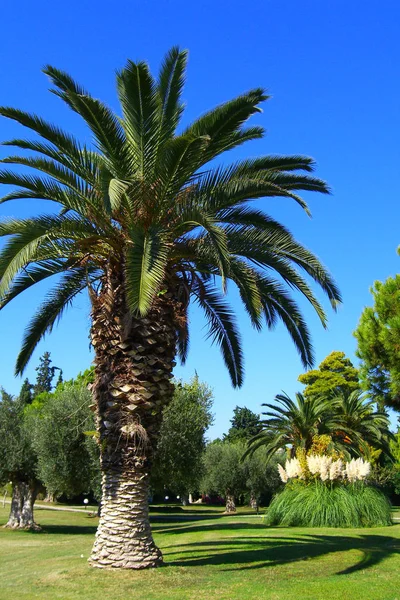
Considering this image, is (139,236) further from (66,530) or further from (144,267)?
(66,530)

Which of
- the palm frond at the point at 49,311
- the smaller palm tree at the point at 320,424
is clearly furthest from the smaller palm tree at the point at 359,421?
the palm frond at the point at 49,311

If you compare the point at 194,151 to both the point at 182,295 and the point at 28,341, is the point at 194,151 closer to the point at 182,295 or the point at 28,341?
the point at 182,295

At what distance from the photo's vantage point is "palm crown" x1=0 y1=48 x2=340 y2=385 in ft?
33.4

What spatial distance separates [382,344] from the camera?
18078 millimetres

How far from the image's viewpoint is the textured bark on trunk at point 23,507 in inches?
1061

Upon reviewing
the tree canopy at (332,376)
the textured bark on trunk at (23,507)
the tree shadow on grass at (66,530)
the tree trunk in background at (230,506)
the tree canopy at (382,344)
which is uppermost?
the tree canopy at (332,376)

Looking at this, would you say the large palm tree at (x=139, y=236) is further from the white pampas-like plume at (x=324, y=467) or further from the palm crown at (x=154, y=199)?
the white pampas-like plume at (x=324, y=467)

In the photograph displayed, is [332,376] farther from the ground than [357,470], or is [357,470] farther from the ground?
[332,376]

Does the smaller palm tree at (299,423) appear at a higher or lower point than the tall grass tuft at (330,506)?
higher

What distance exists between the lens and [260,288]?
42.0ft

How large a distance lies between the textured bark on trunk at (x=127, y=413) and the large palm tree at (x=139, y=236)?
0.02 meters

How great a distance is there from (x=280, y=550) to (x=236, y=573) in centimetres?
307

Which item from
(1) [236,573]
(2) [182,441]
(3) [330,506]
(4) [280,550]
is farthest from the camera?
(2) [182,441]

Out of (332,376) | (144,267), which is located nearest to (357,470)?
(144,267)
